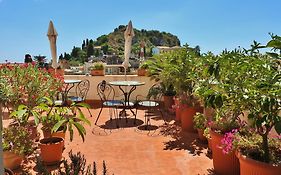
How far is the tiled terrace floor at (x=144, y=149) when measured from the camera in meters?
3.31

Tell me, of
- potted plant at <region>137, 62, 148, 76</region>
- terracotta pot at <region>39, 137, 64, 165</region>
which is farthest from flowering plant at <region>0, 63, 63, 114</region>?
potted plant at <region>137, 62, 148, 76</region>

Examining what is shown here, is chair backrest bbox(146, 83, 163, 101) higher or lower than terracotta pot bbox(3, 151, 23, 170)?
higher

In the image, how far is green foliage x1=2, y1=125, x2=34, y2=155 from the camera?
310 centimetres

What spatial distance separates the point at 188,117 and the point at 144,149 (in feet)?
4.08

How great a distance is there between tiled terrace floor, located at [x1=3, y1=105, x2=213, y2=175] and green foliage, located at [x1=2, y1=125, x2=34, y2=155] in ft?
1.06

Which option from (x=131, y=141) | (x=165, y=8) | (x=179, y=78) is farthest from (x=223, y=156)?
(x=165, y=8)

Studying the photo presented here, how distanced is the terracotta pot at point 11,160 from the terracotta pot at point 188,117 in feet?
9.47

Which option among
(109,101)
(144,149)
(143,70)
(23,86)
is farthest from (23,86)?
(143,70)

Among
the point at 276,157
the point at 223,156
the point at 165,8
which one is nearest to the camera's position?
the point at 276,157

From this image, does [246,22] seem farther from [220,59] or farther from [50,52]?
[220,59]

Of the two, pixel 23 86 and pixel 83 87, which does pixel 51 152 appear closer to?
pixel 23 86

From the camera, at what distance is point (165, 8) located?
365 inches

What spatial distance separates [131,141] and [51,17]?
484 centimetres

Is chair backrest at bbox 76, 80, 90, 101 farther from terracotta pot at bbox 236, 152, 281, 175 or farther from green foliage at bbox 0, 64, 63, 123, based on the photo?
terracotta pot at bbox 236, 152, 281, 175
